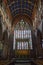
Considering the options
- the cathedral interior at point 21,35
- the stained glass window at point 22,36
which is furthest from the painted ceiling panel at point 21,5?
the stained glass window at point 22,36

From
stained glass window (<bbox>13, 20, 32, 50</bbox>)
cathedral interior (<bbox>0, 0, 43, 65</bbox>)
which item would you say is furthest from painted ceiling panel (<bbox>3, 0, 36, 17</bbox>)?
stained glass window (<bbox>13, 20, 32, 50</bbox>)

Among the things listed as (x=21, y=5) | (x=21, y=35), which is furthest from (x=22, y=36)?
(x=21, y=5)

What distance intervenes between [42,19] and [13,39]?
48.9 ft

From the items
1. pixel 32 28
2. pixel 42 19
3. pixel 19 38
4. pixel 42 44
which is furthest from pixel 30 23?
pixel 42 19

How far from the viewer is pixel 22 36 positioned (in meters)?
45.6

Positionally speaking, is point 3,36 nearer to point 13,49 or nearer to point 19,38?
point 13,49

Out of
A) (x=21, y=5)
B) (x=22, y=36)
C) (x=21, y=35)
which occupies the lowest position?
(x=22, y=36)

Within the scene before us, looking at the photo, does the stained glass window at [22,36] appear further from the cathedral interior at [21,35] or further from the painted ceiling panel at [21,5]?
the painted ceiling panel at [21,5]

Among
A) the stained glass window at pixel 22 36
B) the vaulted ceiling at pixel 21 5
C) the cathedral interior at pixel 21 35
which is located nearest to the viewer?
the vaulted ceiling at pixel 21 5

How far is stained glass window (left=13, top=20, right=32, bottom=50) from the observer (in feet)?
146

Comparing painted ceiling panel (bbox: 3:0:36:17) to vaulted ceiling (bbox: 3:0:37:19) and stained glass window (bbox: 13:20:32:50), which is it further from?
stained glass window (bbox: 13:20:32:50)

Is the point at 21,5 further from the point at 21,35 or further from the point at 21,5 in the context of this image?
the point at 21,35

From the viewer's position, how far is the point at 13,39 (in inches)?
1699

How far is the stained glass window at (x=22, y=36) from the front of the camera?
4447 centimetres
